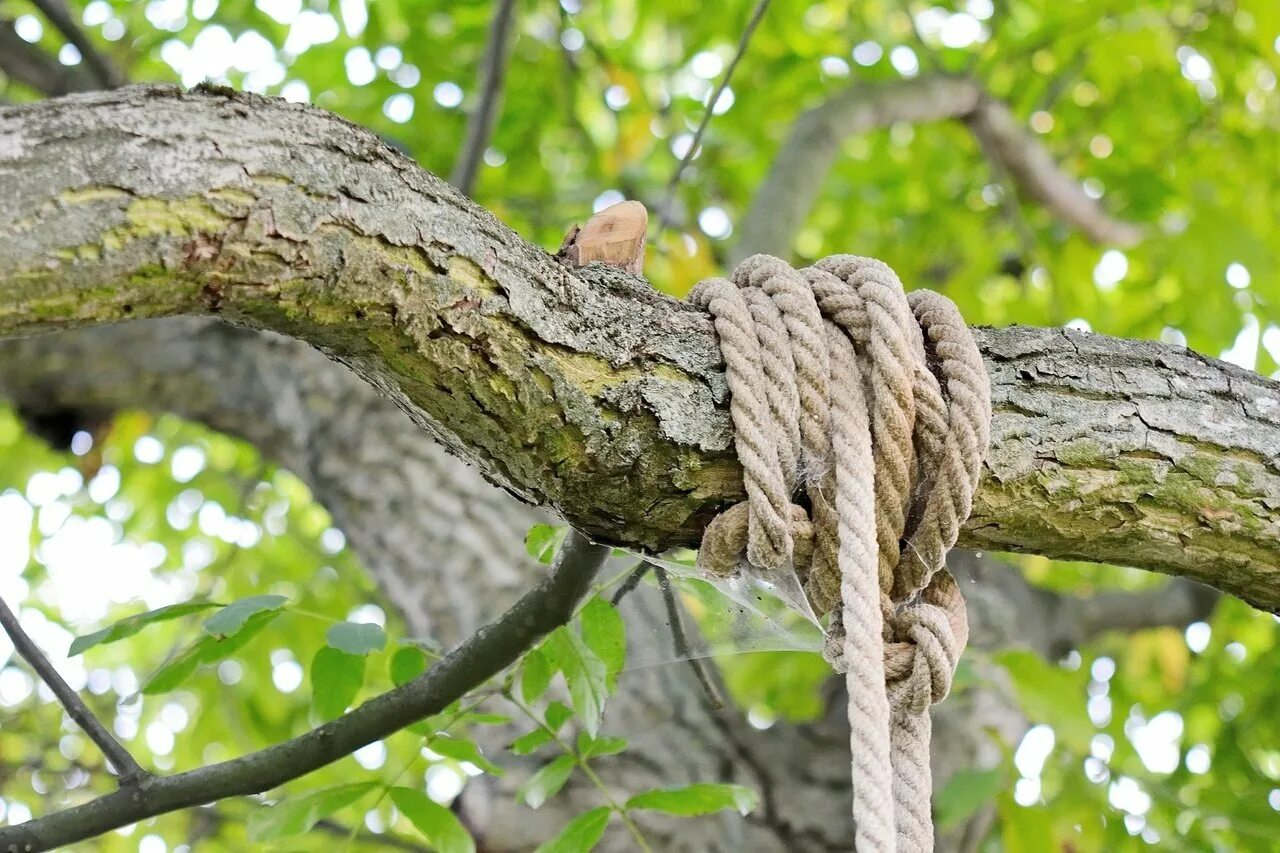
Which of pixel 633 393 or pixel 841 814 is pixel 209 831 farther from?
pixel 633 393

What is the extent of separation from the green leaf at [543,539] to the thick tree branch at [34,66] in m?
1.98

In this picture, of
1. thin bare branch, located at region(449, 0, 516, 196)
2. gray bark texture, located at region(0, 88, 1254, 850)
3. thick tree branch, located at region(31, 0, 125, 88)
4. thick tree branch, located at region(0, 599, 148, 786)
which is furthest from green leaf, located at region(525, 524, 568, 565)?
thick tree branch, located at region(31, 0, 125, 88)

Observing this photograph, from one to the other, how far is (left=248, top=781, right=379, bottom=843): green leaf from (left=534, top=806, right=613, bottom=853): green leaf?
0.19m

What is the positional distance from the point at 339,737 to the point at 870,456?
61 centimetres

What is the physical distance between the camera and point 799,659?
10.2 ft

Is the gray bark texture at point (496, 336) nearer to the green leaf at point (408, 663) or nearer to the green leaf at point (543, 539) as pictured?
the green leaf at point (543, 539)

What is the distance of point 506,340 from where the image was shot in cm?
85

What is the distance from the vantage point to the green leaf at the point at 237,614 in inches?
41.8

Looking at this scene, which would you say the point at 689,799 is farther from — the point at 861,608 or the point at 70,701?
the point at 70,701

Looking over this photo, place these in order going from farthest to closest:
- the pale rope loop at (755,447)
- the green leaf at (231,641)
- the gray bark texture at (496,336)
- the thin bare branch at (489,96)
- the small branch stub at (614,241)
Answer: the thin bare branch at (489,96) → the green leaf at (231,641) → the small branch stub at (614,241) → the pale rope loop at (755,447) → the gray bark texture at (496,336)

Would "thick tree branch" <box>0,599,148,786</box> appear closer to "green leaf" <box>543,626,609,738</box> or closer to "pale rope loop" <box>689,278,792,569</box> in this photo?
"green leaf" <box>543,626,609,738</box>

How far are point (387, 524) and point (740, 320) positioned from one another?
139 centimetres

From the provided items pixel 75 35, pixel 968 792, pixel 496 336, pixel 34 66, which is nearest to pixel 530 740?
pixel 496 336

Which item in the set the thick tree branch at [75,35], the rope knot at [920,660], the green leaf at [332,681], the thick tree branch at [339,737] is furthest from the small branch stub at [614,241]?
the thick tree branch at [75,35]
